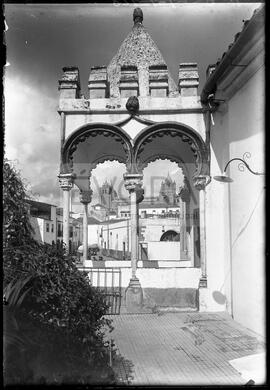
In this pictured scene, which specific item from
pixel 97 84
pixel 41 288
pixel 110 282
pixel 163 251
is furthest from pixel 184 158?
pixel 163 251

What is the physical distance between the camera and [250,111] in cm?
617

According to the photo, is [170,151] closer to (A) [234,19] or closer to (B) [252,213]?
(B) [252,213]

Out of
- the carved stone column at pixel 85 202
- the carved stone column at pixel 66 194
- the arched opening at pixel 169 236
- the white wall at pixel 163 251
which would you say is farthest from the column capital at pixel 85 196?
the arched opening at pixel 169 236

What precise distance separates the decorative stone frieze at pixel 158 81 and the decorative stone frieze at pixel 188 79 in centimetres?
43

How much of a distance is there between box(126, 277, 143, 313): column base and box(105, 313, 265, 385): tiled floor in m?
0.27

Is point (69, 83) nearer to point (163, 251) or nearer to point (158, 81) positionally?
point (158, 81)

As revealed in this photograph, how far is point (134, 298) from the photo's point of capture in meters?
8.99

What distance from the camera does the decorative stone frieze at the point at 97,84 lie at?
938cm

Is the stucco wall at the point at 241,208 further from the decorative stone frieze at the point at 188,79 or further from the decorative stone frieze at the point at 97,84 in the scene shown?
the decorative stone frieze at the point at 97,84

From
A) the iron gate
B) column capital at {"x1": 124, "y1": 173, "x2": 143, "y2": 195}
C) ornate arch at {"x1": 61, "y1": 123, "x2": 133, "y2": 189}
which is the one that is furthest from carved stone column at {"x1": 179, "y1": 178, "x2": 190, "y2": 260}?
the iron gate

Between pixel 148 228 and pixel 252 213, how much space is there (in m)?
31.8

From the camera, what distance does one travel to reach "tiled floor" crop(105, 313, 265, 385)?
4586mm

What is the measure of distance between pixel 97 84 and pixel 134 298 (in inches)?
230

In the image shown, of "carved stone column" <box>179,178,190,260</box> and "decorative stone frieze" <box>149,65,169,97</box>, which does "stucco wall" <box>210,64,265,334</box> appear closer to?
"decorative stone frieze" <box>149,65,169,97</box>
